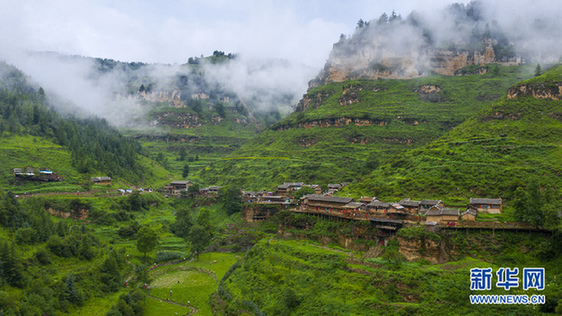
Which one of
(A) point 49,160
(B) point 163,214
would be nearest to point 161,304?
(B) point 163,214

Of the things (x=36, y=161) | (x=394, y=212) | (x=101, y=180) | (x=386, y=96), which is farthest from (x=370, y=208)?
(x=386, y=96)

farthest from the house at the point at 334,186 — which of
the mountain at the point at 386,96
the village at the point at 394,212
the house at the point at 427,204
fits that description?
the house at the point at 427,204

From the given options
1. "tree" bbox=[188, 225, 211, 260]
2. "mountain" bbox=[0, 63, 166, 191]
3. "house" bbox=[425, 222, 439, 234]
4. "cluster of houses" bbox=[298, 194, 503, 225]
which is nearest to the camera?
"house" bbox=[425, 222, 439, 234]

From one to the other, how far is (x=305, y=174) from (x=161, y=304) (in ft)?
192

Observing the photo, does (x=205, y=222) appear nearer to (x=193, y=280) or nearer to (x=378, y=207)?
(x=193, y=280)

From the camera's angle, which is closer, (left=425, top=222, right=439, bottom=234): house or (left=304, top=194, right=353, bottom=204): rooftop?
(left=425, top=222, right=439, bottom=234): house

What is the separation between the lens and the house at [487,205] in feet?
193

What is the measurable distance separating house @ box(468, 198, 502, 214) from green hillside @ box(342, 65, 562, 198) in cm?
555

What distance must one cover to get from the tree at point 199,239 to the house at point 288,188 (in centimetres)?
2466

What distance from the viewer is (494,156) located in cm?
7681

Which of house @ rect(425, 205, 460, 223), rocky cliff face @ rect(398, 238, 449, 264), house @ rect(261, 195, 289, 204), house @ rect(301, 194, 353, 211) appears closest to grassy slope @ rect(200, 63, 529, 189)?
house @ rect(261, 195, 289, 204)

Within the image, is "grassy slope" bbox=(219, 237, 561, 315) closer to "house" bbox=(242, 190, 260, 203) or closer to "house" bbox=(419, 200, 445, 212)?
"house" bbox=(419, 200, 445, 212)

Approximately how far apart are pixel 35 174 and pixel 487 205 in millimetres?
96917

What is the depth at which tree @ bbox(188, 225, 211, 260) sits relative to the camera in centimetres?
7739
